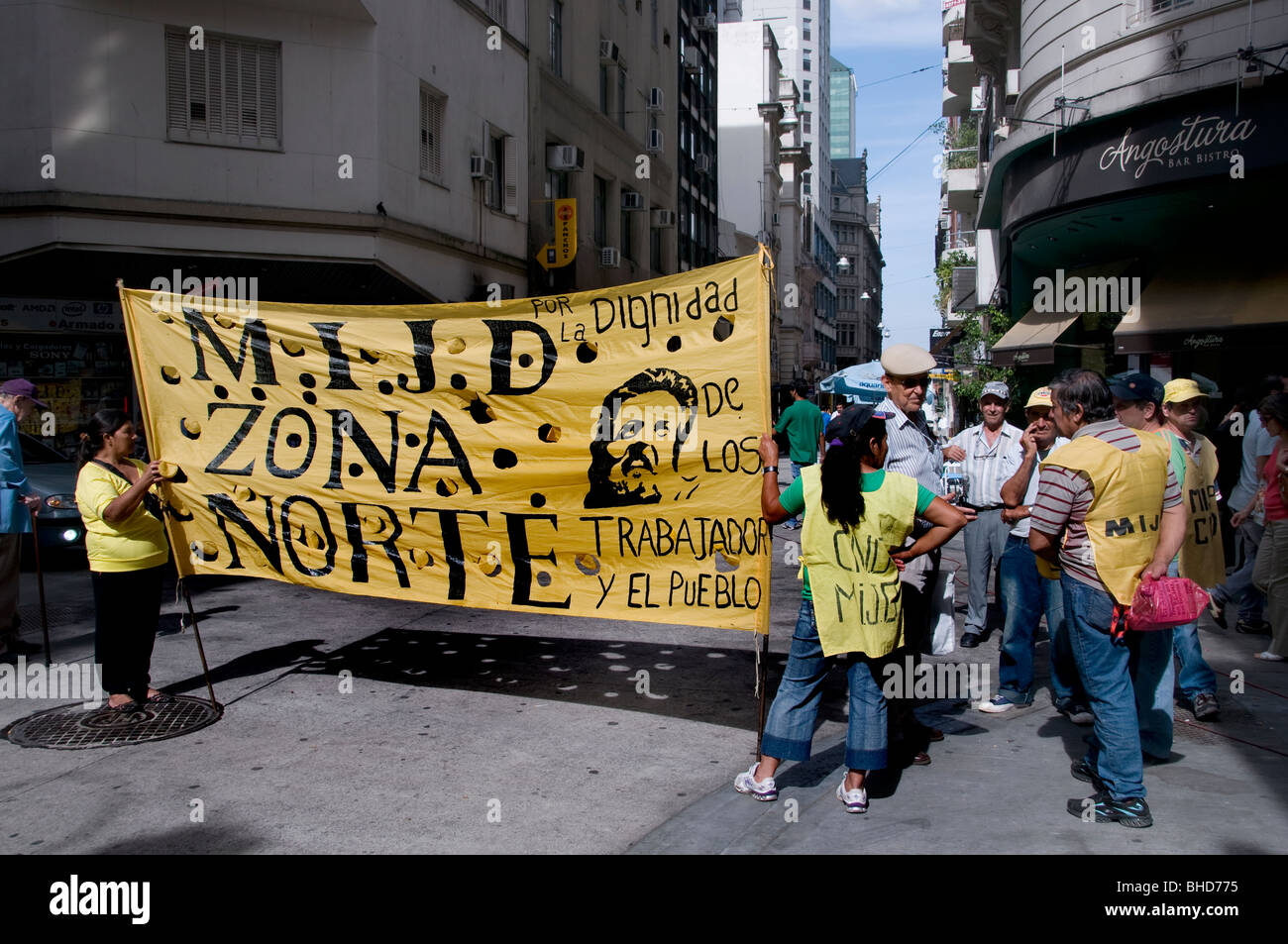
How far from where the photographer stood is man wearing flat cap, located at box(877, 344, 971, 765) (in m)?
5.34

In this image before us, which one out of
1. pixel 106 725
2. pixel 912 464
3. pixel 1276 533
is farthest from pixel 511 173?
pixel 912 464

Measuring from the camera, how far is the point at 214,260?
1495 centimetres

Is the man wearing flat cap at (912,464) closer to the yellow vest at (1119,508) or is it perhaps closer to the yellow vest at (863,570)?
the yellow vest at (863,570)

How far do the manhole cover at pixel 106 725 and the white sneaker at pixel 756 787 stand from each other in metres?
3.08

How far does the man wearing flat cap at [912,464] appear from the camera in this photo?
5344 mm

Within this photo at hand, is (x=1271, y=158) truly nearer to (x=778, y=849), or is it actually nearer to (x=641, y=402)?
(x=641, y=402)

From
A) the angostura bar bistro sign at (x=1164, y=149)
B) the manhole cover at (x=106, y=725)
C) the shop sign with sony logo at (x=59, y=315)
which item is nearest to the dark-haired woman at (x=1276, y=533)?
the angostura bar bistro sign at (x=1164, y=149)

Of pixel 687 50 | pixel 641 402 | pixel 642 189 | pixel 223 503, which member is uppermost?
pixel 687 50

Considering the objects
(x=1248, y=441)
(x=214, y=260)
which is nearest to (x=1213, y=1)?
(x=1248, y=441)

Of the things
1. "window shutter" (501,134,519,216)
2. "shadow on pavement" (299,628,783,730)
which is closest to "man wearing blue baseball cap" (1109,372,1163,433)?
"shadow on pavement" (299,628,783,730)

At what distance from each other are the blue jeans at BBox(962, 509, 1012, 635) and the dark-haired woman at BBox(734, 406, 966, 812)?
127 inches

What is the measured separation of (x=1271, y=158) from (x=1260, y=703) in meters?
8.26

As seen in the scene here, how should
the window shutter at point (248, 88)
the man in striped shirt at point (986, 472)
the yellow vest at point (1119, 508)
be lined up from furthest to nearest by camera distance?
the window shutter at point (248, 88), the man in striped shirt at point (986, 472), the yellow vest at point (1119, 508)

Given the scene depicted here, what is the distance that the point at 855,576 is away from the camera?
465cm
